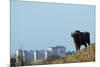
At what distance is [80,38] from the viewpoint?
1978 mm

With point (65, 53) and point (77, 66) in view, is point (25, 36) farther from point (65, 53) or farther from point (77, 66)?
point (77, 66)

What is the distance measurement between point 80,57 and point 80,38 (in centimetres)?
20

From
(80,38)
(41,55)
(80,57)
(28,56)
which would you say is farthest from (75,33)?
(28,56)

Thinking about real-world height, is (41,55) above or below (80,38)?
below

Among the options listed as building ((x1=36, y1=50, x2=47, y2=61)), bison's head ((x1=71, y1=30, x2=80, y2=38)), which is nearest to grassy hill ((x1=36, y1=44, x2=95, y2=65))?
building ((x1=36, y1=50, x2=47, y2=61))

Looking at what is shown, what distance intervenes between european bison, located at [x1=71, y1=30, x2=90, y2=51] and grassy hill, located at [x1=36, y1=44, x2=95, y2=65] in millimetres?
55

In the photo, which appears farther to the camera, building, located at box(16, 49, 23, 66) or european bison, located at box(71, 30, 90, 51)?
european bison, located at box(71, 30, 90, 51)

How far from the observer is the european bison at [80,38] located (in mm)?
1953

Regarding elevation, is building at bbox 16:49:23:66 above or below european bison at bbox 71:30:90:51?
below

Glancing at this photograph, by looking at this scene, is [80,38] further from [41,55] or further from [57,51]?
[41,55]

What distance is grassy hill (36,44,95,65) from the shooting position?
1.90 meters

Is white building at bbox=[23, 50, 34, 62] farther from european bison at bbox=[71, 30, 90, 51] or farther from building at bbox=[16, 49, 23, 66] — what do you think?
european bison at bbox=[71, 30, 90, 51]

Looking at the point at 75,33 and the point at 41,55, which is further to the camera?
the point at 75,33

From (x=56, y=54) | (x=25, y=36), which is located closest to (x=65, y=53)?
(x=56, y=54)
